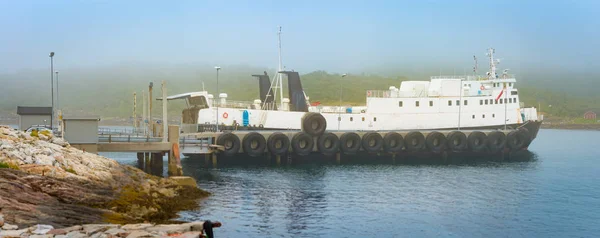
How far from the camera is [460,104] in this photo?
179 feet

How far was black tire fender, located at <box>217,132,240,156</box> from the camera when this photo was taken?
4538 centimetres

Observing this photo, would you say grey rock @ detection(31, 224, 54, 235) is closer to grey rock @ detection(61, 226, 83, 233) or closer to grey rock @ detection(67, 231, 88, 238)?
grey rock @ detection(61, 226, 83, 233)

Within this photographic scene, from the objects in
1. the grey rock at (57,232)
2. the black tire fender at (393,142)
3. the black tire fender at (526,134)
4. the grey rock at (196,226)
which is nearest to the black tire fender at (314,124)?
the black tire fender at (393,142)

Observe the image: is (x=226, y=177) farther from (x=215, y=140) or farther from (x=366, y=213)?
(x=366, y=213)

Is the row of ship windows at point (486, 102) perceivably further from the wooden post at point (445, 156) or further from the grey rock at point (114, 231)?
the grey rock at point (114, 231)

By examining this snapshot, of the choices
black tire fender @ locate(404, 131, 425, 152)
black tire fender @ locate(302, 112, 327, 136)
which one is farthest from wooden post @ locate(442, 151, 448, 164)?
black tire fender @ locate(302, 112, 327, 136)

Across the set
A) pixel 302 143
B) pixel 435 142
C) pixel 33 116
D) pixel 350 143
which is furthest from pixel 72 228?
pixel 435 142

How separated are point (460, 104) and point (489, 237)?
3197 cm

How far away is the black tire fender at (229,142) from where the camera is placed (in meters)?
45.4

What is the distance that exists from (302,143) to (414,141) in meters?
9.44

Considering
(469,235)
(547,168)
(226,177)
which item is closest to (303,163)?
(226,177)

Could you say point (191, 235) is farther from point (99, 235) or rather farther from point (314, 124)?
point (314, 124)

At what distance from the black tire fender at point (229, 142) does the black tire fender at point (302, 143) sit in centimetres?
445

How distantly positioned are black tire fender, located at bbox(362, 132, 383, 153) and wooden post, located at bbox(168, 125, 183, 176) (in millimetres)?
16514
